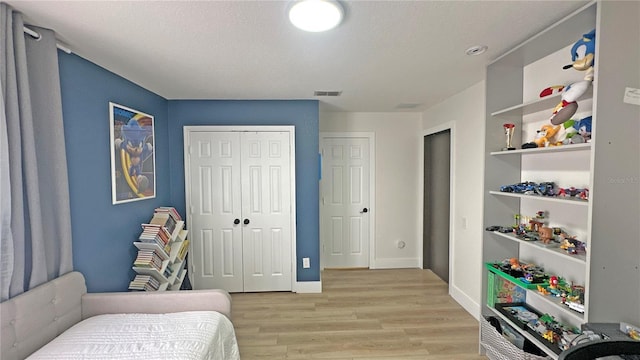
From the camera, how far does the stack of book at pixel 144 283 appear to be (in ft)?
7.86

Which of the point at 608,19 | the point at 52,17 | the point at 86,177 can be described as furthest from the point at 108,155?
the point at 608,19

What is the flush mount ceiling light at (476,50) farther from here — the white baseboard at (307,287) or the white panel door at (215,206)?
the white baseboard at (307,287)

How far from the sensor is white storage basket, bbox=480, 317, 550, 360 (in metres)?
1.73

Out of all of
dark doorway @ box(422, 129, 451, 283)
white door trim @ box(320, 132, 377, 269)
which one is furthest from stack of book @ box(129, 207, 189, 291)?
dark doorway @ box(422, 129, 451, 283)

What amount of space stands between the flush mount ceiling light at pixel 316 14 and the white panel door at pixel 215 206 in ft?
6.75

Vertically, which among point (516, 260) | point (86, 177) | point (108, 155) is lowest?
point (516, 260)

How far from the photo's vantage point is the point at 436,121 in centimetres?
362

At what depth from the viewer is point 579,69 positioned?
149 cm

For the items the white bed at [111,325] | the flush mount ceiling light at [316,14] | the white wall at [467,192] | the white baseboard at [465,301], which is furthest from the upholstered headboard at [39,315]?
the white baseboard at [465,301]

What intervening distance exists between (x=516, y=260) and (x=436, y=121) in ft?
6.73

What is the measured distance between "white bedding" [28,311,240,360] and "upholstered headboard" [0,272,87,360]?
0.07 meters

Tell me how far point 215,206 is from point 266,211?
0.61 metres

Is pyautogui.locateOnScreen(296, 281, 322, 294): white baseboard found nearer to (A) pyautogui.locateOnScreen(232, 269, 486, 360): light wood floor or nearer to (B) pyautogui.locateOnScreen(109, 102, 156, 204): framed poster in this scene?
(A) pyautogui.locateOnScreen(232, 269, 486, 360): light wood floor

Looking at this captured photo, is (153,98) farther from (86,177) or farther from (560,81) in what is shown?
(560,81)
